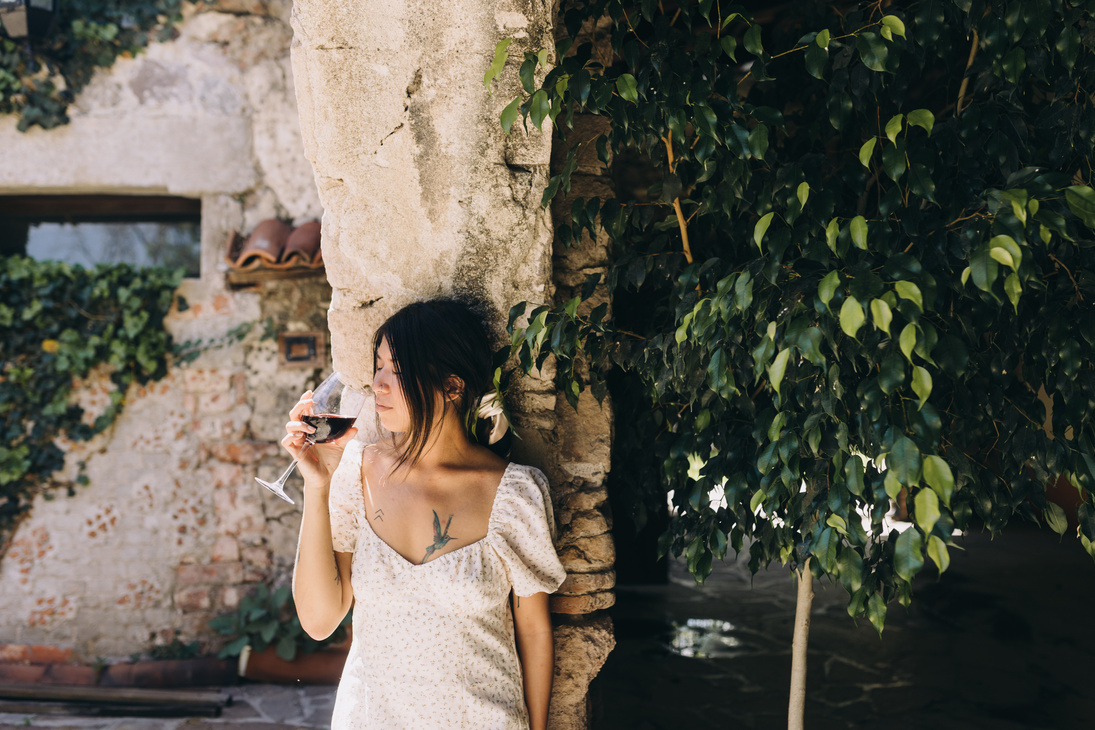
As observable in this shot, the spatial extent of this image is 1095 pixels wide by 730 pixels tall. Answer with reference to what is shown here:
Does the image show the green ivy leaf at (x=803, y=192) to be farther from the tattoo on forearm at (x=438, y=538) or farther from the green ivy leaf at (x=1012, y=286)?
the tattoo on forearm at (x=438, y=538)

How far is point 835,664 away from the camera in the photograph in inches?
172

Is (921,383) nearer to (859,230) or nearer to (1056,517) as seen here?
(859,230)

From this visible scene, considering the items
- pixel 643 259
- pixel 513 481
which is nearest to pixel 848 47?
pixel 643 259

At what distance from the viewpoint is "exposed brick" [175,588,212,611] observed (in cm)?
425

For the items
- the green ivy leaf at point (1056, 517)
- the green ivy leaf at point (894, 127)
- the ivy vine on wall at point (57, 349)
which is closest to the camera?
the green ivy leaf at point (894, 127)

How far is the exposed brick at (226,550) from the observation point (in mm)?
4273

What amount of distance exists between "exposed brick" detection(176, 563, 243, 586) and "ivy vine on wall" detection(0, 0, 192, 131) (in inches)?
105

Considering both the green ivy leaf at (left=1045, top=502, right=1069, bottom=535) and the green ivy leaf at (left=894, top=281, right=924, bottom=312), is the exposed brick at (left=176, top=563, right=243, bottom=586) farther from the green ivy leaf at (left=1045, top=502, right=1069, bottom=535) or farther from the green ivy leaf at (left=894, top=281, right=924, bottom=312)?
the green ivy leaf at (left=894, top=281, right=924, bottom=312)

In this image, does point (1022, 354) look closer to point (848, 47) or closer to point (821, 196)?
point (821, 196)

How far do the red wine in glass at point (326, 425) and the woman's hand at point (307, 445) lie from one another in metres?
0.01

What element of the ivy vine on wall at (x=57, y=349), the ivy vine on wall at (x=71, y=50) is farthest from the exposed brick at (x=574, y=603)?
the ivy vine on wall at (x=71, y=50)

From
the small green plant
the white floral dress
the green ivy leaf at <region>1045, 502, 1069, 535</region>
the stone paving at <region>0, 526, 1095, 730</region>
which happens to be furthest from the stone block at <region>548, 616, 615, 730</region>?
the small green plant

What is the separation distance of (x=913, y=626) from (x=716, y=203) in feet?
14.6

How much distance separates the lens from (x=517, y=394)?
186 cm
